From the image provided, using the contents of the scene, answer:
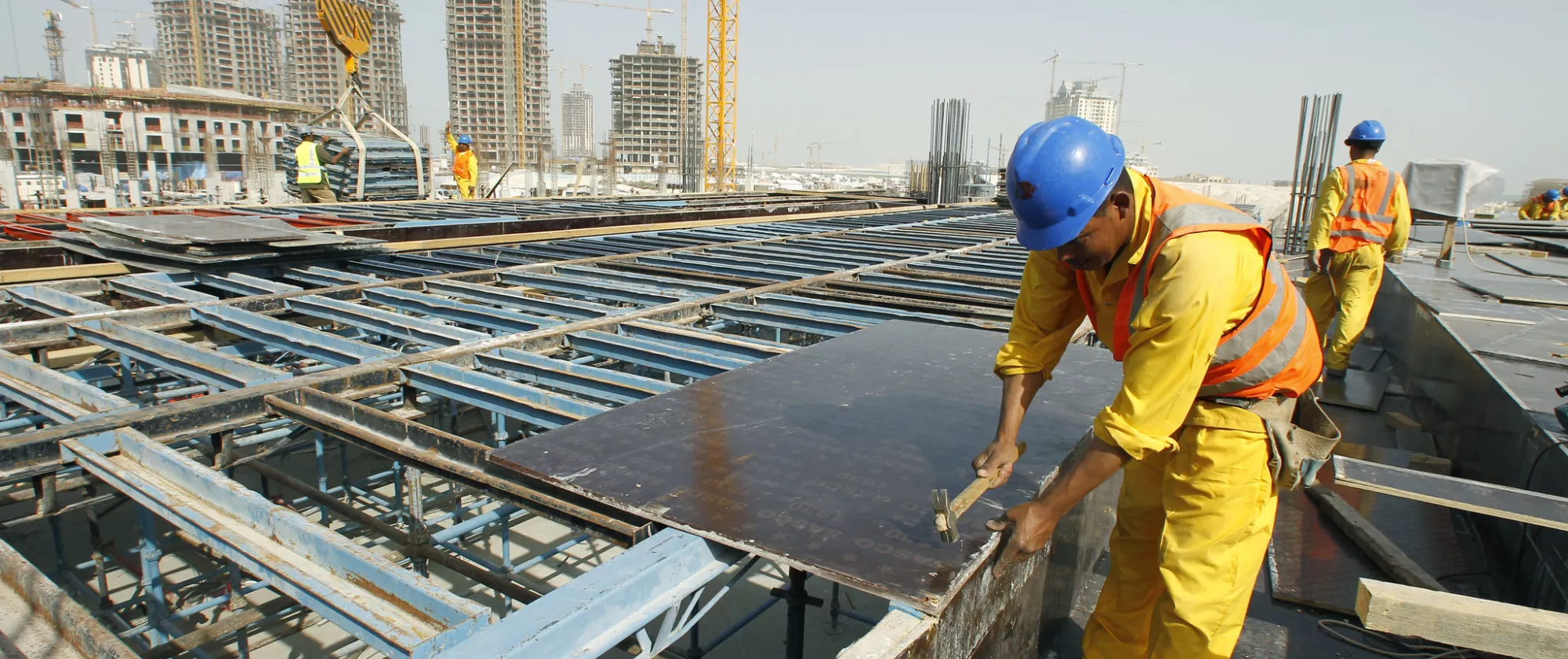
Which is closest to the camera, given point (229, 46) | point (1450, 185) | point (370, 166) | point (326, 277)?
point (326, 277)

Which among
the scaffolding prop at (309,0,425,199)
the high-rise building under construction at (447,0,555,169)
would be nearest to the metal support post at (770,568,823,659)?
the scaffolding prop at (309,0,425,199)

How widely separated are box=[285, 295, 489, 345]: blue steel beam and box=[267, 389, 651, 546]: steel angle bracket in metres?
1.18

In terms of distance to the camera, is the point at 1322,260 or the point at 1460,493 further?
the point at 1322,260

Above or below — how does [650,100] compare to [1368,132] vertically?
above

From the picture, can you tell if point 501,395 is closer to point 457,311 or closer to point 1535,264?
point 457,311

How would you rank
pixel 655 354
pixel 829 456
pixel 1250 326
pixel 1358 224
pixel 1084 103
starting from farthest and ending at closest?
pixel 1084 103
pixel 1358 224
pixel 655 354
pixel 829 456
pixel 1250 326

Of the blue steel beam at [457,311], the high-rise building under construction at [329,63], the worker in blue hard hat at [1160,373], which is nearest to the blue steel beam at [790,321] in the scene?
the blue steel beam at [457,311]

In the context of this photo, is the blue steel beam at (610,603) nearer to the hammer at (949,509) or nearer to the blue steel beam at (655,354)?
the hammer at (949,509)

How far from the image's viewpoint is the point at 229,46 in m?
107

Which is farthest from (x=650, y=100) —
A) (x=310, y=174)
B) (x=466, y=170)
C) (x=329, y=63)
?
(x=310, y=174)

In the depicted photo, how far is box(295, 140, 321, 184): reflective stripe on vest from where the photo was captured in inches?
514

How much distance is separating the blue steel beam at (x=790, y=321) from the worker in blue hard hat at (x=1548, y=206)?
1928 centimetres

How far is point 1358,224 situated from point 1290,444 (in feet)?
16.1

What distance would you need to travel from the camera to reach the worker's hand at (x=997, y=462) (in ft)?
7.70
